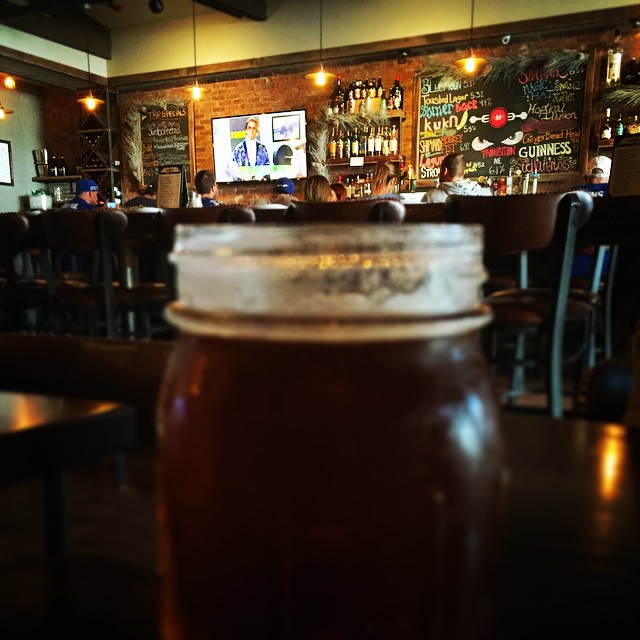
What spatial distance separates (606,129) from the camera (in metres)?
6.32

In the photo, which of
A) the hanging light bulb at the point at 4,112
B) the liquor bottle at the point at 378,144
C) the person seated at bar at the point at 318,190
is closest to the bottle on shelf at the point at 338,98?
the liquor bottle at the point at 378,144

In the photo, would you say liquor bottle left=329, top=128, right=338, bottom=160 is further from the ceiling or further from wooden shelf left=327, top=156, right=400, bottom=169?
the ceiling

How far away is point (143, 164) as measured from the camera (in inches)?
345

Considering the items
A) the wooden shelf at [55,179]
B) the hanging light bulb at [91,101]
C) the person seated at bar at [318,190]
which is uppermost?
the hanging light bulb at [91,101]

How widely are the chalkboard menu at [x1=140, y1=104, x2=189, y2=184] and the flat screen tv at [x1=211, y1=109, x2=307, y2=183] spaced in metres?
0.49

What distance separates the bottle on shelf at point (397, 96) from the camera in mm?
7152

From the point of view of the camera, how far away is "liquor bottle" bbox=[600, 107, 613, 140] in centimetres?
630

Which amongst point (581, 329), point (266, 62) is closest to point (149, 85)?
point (266, 62)

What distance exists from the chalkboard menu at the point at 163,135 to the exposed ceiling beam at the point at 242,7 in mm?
1550

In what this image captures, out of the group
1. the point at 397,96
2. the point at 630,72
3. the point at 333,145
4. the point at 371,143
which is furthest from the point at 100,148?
the point at 630,72

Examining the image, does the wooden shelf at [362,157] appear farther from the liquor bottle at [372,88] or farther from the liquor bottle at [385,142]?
the liquor bottle at [372,88]

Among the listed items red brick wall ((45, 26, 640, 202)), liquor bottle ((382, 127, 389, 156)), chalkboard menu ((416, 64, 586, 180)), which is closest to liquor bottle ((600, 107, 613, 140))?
red brick wall ((45, 26, 640, 202))

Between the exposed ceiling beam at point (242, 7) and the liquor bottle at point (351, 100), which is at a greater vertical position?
the exposed ceiling beam at point (242, 7)

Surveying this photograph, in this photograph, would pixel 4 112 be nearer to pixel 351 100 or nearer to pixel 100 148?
pixel 100 148
